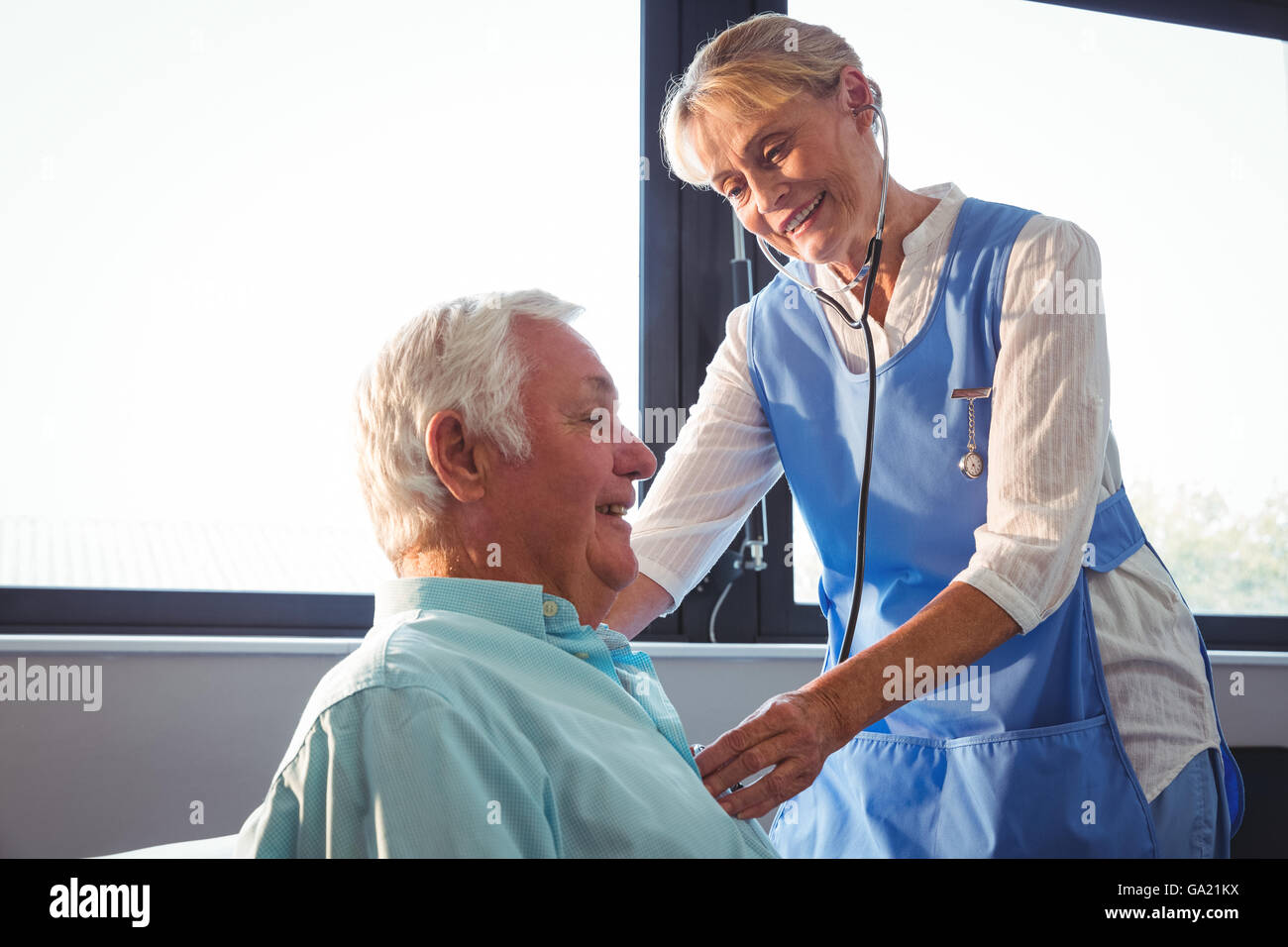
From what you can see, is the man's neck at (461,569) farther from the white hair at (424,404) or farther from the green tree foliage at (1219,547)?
the green tree foliage at (1219,547)

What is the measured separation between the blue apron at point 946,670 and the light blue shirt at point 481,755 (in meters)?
0.25

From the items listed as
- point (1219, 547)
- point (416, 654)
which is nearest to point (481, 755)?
point (416, 654)

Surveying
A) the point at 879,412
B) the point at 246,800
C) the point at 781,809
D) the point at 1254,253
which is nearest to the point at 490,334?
the point at 879,412

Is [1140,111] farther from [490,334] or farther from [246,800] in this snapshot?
[246,800]

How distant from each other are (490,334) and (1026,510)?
22.9 inches

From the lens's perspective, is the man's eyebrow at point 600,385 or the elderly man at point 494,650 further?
the man's eyebrow at point 600,385

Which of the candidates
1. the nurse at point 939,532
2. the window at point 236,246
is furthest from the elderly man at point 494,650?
the window at point 236,246

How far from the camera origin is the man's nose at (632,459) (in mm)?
1026

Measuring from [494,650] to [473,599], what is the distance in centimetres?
6

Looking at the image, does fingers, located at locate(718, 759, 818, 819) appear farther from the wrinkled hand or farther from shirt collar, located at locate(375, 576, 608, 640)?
shirt collar, located at locate(375, 576, 608, 640)

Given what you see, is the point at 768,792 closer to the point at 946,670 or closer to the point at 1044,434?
the point at 946,670

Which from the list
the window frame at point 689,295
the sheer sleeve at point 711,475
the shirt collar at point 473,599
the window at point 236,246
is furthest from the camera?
the window frame at point 689,295

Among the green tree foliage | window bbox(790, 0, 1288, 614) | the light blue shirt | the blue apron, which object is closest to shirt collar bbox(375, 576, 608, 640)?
the light blue shirt

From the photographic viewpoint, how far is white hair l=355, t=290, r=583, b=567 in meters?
0.96
